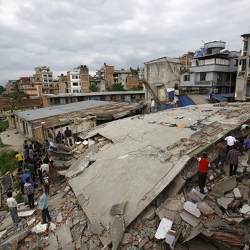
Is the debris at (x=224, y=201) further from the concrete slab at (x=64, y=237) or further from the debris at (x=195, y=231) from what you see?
the concrete slab at (x=64, y=237)

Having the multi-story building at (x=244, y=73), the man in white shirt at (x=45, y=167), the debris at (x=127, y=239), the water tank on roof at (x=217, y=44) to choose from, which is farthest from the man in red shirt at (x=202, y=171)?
the water tank on roof at (x=217, y=44)

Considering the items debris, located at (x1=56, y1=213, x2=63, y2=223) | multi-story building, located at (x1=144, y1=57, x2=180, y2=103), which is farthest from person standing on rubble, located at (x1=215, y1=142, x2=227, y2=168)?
multi-story building, located at (x1=144, y1=57, x2=180, y2=103)

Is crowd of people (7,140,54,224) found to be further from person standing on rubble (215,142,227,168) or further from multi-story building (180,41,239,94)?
multi-story building (180,41,239,94)

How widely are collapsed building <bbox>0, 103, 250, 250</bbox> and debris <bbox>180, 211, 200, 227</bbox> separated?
0.02 metres

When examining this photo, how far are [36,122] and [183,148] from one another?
457 inches

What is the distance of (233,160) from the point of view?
22.6ft

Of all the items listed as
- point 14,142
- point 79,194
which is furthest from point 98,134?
point 14,142

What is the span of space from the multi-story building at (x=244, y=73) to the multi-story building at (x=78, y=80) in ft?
133

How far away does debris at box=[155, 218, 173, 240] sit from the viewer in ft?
17.1

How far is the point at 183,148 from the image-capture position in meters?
7.94

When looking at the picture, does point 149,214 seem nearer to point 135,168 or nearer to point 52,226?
point 135,168

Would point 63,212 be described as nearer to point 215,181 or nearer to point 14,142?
point 215,181

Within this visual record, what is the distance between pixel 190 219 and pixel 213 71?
2609 cm

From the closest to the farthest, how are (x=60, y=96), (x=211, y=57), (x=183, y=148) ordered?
(x=183, y=148)
(x=211, y=57)
(x=60, y=96)
